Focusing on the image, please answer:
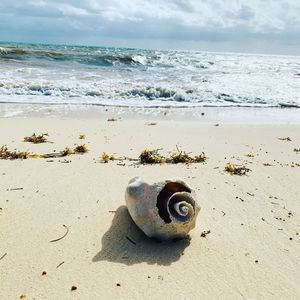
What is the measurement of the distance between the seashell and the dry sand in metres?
0.13

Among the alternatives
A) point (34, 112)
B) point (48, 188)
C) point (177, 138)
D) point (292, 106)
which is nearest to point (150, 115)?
point (34, 112)

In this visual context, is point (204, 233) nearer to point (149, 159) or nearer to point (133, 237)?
point (133, 237)

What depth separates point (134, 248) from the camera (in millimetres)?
3109

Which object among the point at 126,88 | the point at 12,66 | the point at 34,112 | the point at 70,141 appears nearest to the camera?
the point at 70,141

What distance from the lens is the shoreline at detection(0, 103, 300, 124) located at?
11.0 m

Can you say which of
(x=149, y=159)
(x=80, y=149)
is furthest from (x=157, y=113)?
(x=149, y=159)

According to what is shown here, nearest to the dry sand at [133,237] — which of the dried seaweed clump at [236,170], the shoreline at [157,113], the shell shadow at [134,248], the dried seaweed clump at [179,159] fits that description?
the shell shadow at [134,248]

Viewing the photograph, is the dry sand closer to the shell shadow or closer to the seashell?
the shell shadow

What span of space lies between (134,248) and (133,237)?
5.2 inches

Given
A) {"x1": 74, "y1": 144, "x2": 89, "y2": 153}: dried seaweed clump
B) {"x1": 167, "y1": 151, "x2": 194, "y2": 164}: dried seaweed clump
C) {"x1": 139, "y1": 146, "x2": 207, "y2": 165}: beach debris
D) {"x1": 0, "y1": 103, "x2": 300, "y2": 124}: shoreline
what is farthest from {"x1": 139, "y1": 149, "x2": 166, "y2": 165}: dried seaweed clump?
{"x1": 0, "y1": 103, "x2": 300, "y2": 124}: shoreline

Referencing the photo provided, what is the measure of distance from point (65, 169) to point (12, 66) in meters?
19.4

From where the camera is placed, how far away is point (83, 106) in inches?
502

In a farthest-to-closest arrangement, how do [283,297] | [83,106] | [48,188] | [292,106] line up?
[292,106] < [83,106] < [48,188] < [283,297]

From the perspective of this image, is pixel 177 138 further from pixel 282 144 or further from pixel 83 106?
pixel 83 106
